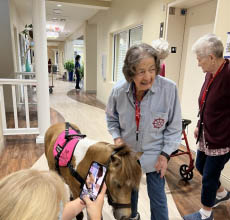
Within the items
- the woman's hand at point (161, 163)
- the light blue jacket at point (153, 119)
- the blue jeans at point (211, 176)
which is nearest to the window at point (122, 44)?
the blue jeans at point (211, 176)

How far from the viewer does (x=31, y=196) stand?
0.68 metres

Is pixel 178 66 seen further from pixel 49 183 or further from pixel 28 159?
pixel 49 183

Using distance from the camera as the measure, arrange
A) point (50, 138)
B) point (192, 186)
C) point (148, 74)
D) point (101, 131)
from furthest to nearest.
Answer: point (101, 131)
point (192, 186)
point (50, 138)
point (148, 74)

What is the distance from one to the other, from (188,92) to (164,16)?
1339 millimetres

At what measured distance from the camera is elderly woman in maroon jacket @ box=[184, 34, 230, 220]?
1.64 metres

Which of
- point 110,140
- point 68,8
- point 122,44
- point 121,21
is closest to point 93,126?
point 110,140

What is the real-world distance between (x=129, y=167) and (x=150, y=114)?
36 cm

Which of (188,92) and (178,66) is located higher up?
(178,66)

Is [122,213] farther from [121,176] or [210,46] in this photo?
[210,46]

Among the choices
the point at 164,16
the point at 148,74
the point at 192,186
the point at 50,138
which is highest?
the point at 164,16

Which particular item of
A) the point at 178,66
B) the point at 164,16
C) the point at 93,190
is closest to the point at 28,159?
the point at 93,190

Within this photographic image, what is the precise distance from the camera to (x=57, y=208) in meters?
0.72

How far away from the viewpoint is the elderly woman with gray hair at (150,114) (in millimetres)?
1190

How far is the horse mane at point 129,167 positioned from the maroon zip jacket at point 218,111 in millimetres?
930
